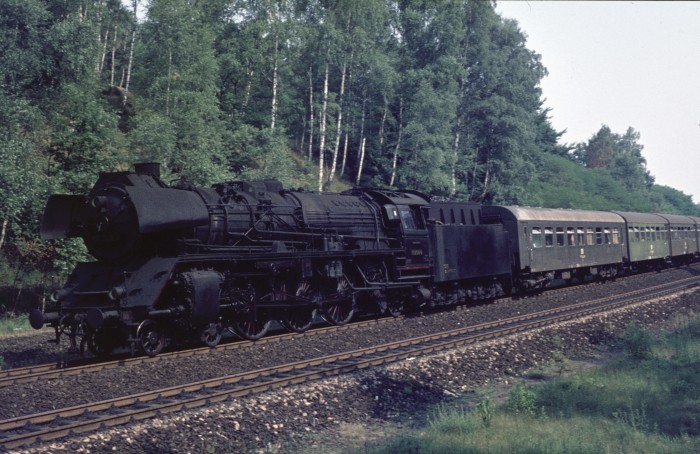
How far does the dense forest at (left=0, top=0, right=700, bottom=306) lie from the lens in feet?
74.7

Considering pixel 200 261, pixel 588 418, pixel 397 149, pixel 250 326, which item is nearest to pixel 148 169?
pixel 200 261

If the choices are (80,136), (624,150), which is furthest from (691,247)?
(624,150)

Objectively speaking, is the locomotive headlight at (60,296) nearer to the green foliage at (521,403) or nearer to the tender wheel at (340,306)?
the tender wheel at (340,306)

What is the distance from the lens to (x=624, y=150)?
362 ft

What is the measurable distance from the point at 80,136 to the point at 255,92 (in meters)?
20.9

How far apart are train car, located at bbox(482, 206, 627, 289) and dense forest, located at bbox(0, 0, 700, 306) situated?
41.2 feet

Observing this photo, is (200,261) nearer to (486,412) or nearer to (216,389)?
(216,389)

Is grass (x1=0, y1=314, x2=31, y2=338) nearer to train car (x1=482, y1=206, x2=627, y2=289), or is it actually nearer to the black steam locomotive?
the black steam locomotive

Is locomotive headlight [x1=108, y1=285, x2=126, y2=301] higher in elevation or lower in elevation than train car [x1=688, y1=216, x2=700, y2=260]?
lower

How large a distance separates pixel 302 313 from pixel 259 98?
28471 mm

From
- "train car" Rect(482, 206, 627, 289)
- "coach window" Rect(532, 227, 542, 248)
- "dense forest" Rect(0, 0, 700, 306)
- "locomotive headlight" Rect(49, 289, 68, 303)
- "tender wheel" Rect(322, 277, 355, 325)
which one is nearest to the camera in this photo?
"locomotive headlight" Rect(49, 289, 68, 303)

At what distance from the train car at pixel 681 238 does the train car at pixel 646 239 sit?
2.70 ft

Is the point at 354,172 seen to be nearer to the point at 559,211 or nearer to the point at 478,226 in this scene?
the point at 559,211

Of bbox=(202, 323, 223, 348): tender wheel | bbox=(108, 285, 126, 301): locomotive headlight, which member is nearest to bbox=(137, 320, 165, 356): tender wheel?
bbox=(108, 285, 126, 301): locomotive headlight
